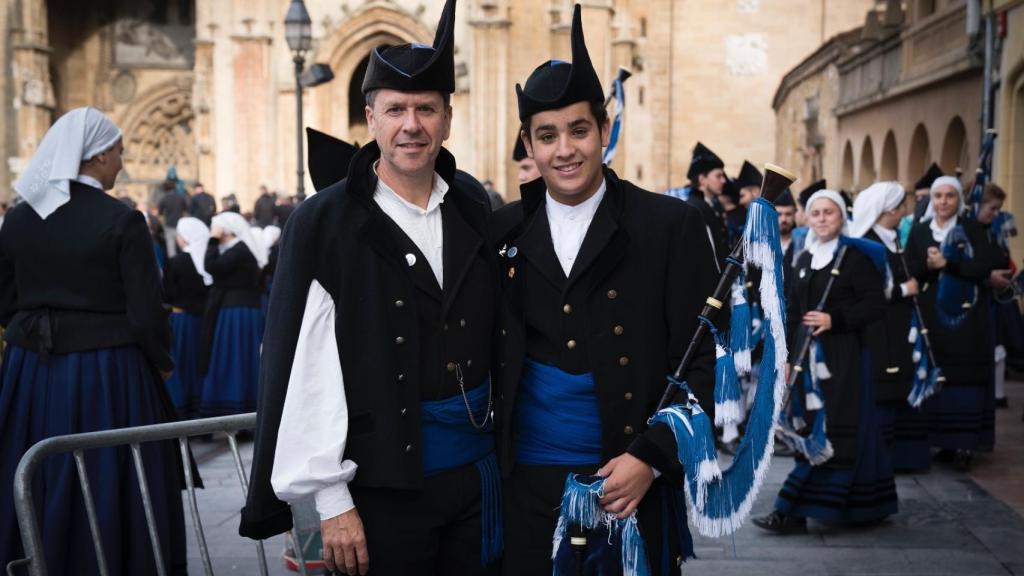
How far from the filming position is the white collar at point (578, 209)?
359cm

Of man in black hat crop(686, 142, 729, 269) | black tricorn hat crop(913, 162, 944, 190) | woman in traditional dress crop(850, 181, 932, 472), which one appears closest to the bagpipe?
woman in traditional dress crop(850, 181, 932, 472)

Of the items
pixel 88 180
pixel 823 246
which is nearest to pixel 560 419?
pixel 88 180

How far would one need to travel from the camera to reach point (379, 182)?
11.6 feet

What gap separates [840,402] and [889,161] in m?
19.6

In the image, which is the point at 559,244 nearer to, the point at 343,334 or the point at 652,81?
the point at 343,334

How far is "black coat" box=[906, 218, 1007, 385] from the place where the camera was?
955 cm

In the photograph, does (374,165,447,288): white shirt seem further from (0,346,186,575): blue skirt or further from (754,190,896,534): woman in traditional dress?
(754,190,896,534): woman in traditional dress

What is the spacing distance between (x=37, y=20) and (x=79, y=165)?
3101cm

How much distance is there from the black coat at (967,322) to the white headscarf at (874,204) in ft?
4.35

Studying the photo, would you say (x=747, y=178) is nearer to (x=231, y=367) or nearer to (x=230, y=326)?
(x=230, y=326)

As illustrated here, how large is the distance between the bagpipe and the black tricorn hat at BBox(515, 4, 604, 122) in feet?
1.92

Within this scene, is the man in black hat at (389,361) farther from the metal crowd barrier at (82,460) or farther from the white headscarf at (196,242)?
the white headscarf at (196,242)

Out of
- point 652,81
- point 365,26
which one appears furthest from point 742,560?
point 652,81

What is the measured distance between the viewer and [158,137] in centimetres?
3700
